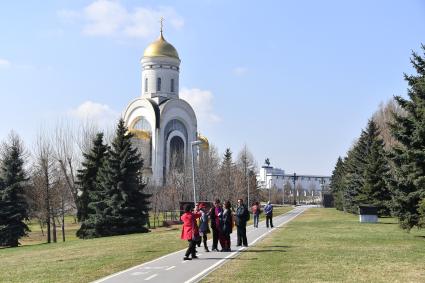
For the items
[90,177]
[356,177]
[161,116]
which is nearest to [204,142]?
[161,116]

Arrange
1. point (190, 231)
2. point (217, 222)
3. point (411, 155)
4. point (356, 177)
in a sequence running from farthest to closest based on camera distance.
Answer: point (356, 177) < point (411, 155) < point (217, 222) < point (190, 231)

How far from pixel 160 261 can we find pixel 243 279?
4.67 m

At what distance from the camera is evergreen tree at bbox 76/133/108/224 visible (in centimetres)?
3862

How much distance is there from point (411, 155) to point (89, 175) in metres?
24.0

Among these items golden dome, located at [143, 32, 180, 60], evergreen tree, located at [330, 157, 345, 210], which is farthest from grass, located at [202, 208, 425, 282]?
golden dome, located at [143, 32, 180, 60]

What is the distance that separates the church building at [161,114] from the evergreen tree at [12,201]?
42.9m

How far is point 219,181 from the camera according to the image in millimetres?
64500

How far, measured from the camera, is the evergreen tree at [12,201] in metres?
37.3

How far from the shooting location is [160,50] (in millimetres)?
87812

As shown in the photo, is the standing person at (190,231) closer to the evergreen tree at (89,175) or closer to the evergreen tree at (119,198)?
the evergreen tree at (119,198)

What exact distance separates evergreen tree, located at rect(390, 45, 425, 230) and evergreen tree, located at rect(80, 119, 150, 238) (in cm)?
1756

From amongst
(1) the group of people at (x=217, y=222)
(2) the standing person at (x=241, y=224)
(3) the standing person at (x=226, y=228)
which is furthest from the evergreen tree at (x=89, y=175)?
(3) the standing person at (x=226, y=228)

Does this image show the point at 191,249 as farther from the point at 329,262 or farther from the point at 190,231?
the point at 329,262

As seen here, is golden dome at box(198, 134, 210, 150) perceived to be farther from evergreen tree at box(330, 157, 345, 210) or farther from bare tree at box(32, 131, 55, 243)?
bare tree at box(32, 131, 55, 243)
